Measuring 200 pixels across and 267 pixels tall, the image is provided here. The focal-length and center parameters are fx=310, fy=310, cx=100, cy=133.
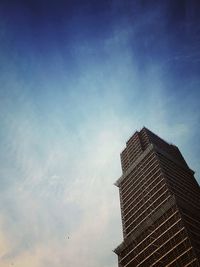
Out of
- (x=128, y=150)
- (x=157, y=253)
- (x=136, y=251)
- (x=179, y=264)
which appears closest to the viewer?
(x=179, y=264)

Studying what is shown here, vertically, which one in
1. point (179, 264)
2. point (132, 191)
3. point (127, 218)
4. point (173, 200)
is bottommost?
point (179, 264)

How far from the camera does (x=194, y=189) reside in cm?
10600

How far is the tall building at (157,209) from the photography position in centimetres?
7068

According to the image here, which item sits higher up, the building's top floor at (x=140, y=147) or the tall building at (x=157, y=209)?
the building's top floor at (x=140, y=147)

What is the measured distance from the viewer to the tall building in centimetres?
7068

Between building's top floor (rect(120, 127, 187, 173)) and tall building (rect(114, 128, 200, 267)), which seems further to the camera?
building's top floor (rect(120, 127, 187, 173))

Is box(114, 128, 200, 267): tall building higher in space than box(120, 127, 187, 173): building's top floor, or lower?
lower

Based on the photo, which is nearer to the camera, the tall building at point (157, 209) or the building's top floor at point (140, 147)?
the tall building at point (157, 209)

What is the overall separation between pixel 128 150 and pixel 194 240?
67.3m

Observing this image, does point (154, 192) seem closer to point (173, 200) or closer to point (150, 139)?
point (173, 200)

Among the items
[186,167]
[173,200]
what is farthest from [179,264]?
[186,167]

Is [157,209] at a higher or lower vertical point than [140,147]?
lower

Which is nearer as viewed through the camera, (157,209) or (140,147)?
(157,209)

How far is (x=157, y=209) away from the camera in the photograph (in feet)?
282
